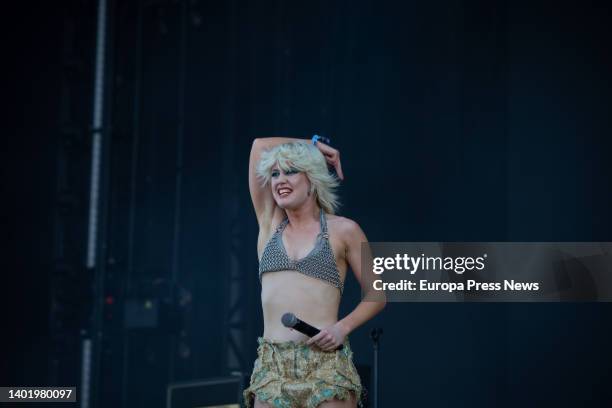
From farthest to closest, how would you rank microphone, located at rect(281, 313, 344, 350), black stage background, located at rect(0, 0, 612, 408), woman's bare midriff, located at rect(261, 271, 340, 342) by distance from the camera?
black stage background, located at rect(0, 0, 612, 408), woman's bare midriff, located at rect(261, 271, 340, 342), microphone, located at rect(281, 313, 344, 350)

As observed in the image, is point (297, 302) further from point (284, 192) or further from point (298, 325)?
point (284, 192)

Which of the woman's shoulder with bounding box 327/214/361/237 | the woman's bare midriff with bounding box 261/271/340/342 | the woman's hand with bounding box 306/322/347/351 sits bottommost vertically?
the woman's hand with bounding box 306/322/347/351

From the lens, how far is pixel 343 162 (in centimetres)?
761

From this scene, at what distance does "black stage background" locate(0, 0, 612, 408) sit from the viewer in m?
6.58

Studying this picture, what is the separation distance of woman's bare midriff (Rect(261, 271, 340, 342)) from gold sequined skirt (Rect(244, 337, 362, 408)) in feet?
0.19

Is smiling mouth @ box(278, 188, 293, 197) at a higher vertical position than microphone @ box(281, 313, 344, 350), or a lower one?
higher

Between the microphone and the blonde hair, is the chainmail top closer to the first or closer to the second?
the blonde hair

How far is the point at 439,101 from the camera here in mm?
7148

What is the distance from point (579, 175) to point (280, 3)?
11.6 feet

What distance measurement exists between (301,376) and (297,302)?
29 centimetres

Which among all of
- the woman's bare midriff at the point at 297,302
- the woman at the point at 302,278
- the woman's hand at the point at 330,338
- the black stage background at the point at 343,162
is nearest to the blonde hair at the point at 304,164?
the woman at the point at 302,278

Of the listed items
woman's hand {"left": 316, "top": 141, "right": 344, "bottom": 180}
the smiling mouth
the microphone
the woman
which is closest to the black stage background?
woman's hand {"left": 316, "top": 141, "right": 344, "bottom": 180}

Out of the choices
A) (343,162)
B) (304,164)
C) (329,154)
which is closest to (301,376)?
(304,164)

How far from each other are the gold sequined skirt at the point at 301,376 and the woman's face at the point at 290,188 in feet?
1.89
